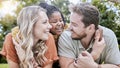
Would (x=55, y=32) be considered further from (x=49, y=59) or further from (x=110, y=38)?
(x=110, y=38)

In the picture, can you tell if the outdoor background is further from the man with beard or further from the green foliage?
the man with beard

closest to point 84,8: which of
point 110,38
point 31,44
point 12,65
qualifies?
point 110,38

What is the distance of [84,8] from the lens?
3.12 meters

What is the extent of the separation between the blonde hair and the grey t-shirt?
0.64 feet

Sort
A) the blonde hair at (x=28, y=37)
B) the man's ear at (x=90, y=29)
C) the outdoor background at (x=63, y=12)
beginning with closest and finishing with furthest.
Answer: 1. the blonde hair at (x=28, y=37)
2. the man's ear at (x=90, y=29)
3. the outdoor background at (x=63, y=12)

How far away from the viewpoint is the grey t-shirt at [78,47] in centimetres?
322

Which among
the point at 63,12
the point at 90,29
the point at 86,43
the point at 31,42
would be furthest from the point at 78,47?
the point at 63,12

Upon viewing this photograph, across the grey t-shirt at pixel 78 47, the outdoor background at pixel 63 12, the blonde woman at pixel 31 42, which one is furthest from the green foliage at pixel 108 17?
the blonde woman at pixel 31 42

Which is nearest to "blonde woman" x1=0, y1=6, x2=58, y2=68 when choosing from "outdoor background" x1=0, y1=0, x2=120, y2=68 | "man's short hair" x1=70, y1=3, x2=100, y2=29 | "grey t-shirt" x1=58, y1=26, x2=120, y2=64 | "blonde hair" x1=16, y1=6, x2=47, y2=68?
"blonde hair" x1=16, y1=6, x2=47, y2=68

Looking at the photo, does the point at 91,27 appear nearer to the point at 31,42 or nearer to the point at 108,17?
the point at 31,42

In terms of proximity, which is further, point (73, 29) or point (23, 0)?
point (23, 0)

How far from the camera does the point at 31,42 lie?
10.0 ft

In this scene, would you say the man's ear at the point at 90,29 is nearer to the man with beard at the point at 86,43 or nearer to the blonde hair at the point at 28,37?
the man with beard at the point at 86,43

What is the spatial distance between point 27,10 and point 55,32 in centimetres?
43
